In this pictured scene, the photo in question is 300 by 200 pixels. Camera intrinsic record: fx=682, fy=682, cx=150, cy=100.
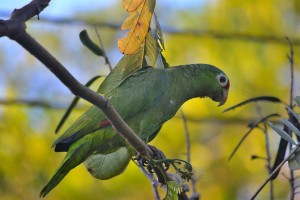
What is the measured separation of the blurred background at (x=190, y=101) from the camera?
277 cm

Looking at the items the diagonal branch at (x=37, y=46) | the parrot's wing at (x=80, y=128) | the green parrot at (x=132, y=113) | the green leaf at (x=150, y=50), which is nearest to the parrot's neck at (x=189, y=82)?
the green parrot at (x=132, y=113)

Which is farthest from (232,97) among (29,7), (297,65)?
(29,7)

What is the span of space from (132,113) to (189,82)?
0.52ft

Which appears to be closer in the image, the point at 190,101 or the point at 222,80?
the point at 222,80

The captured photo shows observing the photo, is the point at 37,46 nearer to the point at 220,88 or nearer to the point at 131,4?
the point at 131,4

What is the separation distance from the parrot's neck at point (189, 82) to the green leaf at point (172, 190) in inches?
17.6

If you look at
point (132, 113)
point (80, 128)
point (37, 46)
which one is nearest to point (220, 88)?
point (132, 113)

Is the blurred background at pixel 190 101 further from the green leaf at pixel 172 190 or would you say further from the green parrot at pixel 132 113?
the green leaf at pixel 172 190

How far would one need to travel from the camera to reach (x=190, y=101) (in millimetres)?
3043

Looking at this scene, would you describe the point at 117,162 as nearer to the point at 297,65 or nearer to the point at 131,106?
the point at 131,106

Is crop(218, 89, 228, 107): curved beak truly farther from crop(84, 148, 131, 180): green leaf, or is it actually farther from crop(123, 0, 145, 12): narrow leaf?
crop(123, 0, 145, 12): narrow leaf

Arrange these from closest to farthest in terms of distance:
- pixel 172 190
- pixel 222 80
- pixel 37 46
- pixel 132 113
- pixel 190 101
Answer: pixel 37 46, pixel 172 190, pixel 132 113, pixel 222 80, pixel 190 101

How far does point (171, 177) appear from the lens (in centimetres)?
97

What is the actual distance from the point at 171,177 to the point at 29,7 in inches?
14.9
